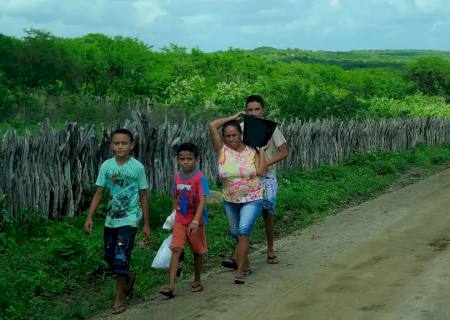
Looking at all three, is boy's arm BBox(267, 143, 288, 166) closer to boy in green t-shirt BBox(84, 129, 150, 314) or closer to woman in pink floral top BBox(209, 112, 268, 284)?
woman in pink floral top BBox(209, 112, 268, 284)

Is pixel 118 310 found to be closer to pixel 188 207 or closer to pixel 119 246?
pixel 119 246

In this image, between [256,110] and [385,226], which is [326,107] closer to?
[385,226]

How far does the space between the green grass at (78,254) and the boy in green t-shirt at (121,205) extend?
20.4 inches

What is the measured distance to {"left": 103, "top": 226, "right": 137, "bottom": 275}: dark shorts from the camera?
5613 mm

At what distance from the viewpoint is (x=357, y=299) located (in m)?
5.69

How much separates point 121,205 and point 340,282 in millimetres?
2155

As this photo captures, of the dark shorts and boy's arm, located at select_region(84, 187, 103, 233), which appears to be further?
boy's arm, located at select_region(84, 187, 103, 233)

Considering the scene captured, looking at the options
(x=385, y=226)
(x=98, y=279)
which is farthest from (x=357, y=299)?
(x=385, y=226)

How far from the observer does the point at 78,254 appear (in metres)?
7.15

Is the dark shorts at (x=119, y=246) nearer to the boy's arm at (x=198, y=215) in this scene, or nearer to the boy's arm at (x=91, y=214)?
the boy's arm at (x=91, y=214)

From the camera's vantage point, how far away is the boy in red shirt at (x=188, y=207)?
596cm

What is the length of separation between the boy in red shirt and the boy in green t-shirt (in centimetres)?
38

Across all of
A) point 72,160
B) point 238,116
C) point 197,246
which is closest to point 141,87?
point 72,160

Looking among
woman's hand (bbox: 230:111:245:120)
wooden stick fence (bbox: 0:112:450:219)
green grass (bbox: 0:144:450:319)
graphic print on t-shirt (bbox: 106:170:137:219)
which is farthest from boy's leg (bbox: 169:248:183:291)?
wooden stick fence (bbox: 0:112:450:219)
